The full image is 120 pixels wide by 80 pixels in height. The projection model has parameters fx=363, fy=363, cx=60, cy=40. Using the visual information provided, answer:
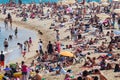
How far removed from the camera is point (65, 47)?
87.5ft

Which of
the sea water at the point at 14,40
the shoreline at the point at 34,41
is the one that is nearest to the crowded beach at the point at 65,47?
the shoreline at the point at 34,41

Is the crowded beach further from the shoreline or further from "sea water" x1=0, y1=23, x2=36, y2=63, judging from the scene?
"sea water" x1=0, y1=23, x2=36, y2=63

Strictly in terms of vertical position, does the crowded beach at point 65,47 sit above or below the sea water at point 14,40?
above

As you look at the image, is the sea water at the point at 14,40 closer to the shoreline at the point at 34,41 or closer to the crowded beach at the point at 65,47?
the crowded beach at the point at 65,47

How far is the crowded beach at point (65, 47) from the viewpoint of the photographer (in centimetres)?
1761

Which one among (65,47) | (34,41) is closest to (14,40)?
(34,41)

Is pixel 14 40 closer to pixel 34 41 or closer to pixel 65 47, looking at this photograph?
pixel 34 41

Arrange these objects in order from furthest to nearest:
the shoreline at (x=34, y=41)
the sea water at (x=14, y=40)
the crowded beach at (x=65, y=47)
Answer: the sea water at (x=14, y=40), the shoreline at (x=34, y=41), the crowded beach at (x=65, y=47)

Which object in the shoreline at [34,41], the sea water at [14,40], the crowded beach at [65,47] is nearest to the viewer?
the crowded beach at [65,47]

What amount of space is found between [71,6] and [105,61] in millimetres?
32738

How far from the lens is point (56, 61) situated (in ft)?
70.3

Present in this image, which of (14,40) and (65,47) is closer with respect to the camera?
(65,47)

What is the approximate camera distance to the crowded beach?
17609 millimetres

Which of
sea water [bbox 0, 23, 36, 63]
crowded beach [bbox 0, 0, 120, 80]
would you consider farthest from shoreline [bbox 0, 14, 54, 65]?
sea water [bbox 0, 23, 36, 63]
